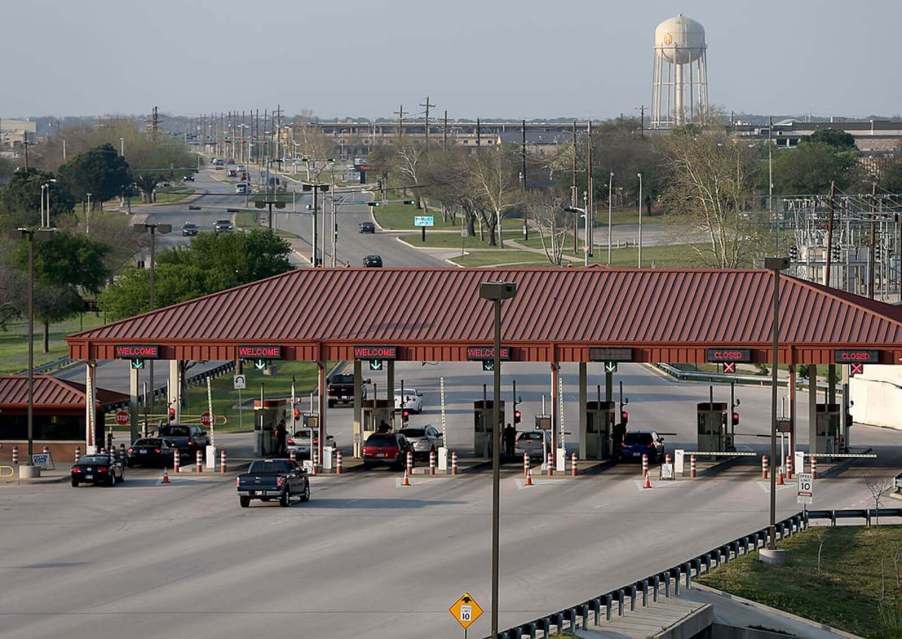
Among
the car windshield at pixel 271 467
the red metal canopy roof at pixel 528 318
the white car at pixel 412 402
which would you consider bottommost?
the car windshield at pixel 271 467

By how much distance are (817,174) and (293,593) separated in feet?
507

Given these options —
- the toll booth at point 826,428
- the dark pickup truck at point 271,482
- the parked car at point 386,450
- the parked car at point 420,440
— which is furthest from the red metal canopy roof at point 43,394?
the toll booth at point 826,428

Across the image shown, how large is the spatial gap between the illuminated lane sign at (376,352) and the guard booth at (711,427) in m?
10.4

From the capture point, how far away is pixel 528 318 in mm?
58531

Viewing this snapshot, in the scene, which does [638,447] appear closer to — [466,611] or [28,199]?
[466,611]

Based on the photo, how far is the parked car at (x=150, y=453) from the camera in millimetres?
59062

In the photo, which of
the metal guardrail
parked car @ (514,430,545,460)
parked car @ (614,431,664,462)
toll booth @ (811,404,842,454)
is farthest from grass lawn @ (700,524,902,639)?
parked car @ (514,430,545,460)

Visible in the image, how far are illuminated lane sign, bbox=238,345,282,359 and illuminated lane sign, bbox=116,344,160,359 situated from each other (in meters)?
Result: 2.77

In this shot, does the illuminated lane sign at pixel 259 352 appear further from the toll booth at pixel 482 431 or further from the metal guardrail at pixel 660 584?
the metal guardrail at pixel 660 584

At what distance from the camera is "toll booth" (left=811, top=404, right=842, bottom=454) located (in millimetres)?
59219

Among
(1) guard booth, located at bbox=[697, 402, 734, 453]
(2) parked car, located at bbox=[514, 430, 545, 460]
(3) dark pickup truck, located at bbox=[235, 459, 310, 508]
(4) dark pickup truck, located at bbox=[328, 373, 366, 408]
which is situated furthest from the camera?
(4) dark pickup truck, located at bbox=[328, 373, 366, 408]

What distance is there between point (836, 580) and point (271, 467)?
1626 centimetres

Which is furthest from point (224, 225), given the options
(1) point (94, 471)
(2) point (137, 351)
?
(1) point (94, 471)

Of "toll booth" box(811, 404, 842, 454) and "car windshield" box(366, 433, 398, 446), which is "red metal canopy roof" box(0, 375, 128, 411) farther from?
"toll booth" box(811, 404, 842, 454)
